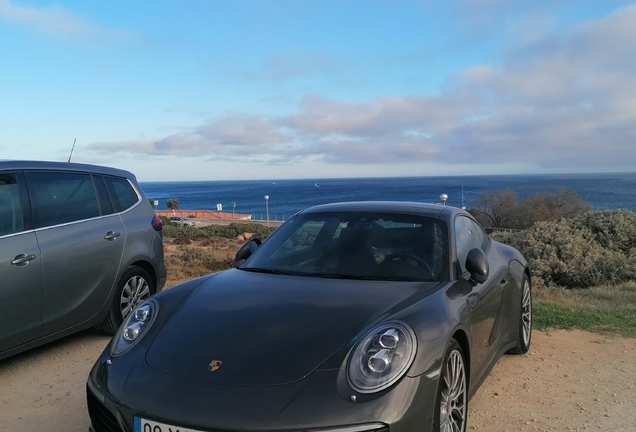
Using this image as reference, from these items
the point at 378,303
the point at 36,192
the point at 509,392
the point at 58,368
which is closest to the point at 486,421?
the point at 509,392

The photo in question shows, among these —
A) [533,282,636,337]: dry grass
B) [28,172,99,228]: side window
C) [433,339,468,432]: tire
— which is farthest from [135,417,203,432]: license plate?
[533,282,636,337]: dry grass

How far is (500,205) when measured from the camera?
126ft

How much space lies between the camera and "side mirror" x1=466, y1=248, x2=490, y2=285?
3.49 m

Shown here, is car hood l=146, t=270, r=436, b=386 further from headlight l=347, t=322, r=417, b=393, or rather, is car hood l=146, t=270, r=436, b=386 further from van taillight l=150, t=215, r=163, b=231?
van taillight l=150, t=215, r=163, b=231

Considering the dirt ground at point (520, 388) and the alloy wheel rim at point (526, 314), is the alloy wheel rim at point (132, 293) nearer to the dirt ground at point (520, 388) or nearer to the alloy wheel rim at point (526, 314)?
the dirt ground at point (520, 388)

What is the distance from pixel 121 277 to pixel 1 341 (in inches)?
52.3

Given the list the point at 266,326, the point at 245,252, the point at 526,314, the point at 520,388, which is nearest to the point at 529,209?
the point at 526,314

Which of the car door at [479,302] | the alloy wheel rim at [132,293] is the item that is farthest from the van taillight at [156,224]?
the car door at [479,302]

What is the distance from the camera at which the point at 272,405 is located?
2330mm

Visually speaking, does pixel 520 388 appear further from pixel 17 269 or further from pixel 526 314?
pixel 17 269

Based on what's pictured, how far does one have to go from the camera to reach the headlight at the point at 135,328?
9.87ft

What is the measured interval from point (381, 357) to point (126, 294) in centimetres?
364

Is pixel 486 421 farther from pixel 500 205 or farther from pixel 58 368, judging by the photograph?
pixel 500 205

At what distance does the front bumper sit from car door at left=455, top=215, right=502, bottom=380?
35.8 inches
